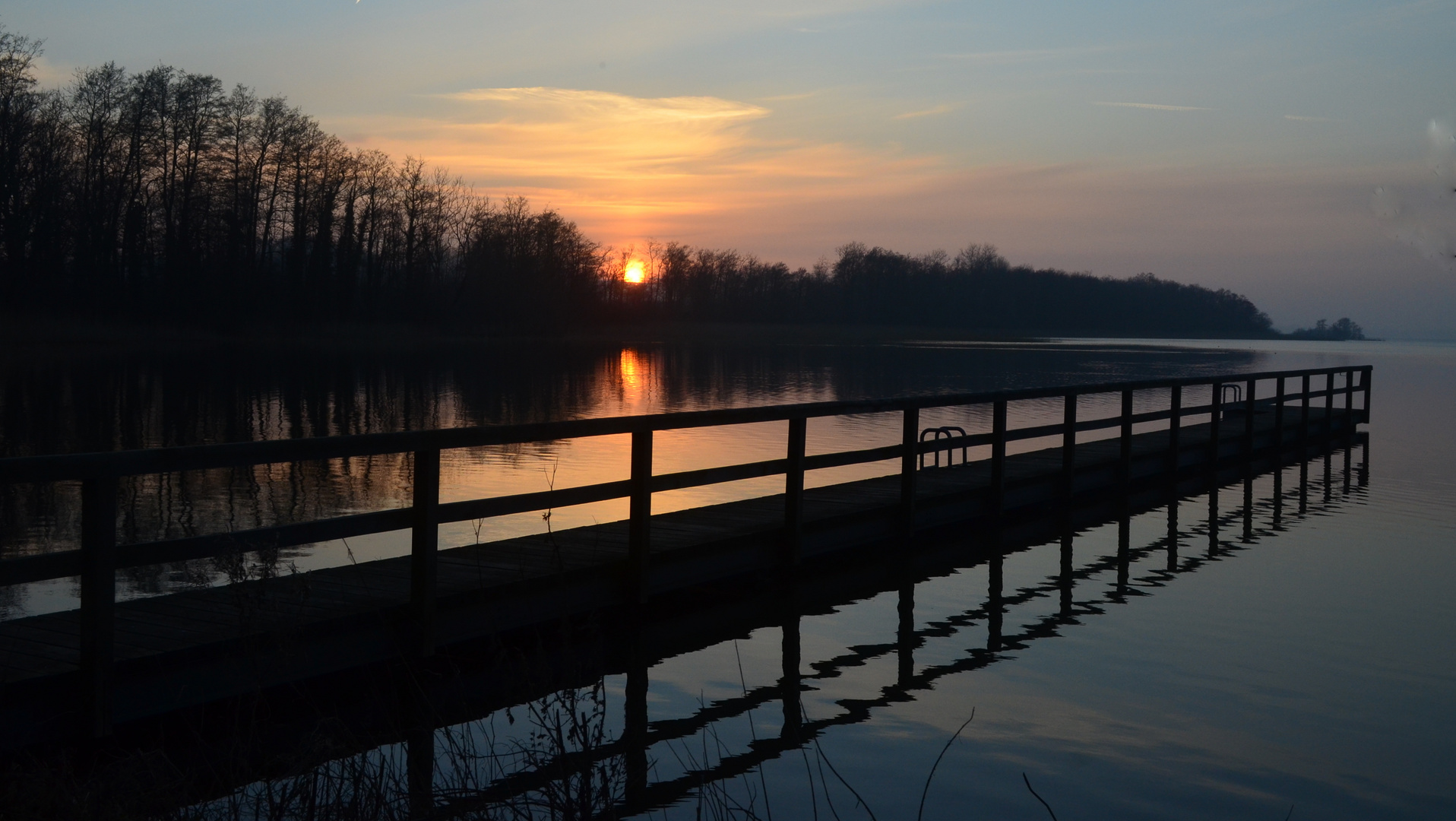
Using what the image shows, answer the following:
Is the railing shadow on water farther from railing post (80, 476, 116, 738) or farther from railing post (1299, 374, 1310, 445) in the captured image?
railing post (1299, 374, 1310, 445)

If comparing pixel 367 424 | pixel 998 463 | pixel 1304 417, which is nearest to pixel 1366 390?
pixel 1304 417

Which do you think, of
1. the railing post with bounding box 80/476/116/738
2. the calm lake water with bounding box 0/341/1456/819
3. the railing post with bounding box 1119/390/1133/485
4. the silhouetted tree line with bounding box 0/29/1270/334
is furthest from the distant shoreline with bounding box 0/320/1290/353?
the railing post with bounding box 80/476/116/738

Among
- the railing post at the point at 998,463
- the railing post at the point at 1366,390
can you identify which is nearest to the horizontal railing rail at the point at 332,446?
the railing post at the point at 998,463

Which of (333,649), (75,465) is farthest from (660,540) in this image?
(75,465)

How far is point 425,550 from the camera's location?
6.81m

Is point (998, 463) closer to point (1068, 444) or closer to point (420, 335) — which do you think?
point (1068, 444)

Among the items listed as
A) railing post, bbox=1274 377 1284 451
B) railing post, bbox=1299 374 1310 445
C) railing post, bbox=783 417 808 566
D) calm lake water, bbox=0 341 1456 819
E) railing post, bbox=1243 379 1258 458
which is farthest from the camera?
railing post, bbox=1299 374 1310 445

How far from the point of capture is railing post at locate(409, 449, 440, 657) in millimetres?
6816

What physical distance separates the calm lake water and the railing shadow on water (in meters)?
0.06

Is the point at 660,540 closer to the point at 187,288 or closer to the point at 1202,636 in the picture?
the point at 1202,636

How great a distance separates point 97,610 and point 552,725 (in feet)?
7.91

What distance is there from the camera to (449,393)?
36.4 metres

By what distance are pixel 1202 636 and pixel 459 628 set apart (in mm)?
5616

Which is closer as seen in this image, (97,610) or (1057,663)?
(97,610)
